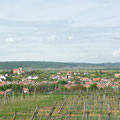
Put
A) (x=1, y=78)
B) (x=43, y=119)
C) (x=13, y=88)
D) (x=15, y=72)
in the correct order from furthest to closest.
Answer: (x=15, y=72)
(x=1, y=78)
(x=13, y=88)
(x=43, y=119)

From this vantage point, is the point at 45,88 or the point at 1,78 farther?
the point at 1,78

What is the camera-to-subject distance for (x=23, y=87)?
68.8m

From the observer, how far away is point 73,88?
66.9 meters

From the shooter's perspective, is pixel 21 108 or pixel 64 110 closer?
pixel 64 110

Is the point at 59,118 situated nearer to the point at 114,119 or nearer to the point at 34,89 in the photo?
the point at 114,119

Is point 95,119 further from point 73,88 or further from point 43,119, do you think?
point 73,88

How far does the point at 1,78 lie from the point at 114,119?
8455cm

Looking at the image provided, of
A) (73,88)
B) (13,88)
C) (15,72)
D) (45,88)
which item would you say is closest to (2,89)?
(13,88)

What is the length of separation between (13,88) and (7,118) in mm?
43263

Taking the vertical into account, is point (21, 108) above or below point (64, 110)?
below

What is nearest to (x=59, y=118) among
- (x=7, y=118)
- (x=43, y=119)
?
(x=43, y=119)

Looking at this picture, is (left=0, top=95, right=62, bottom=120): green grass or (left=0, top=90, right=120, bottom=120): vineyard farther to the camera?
(left=0, top=95, right=62, bottom=120): green grass

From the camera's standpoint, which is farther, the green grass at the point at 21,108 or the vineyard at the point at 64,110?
the green grass at the point at 21,108

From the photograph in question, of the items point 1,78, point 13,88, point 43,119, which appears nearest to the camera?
point 43,119
